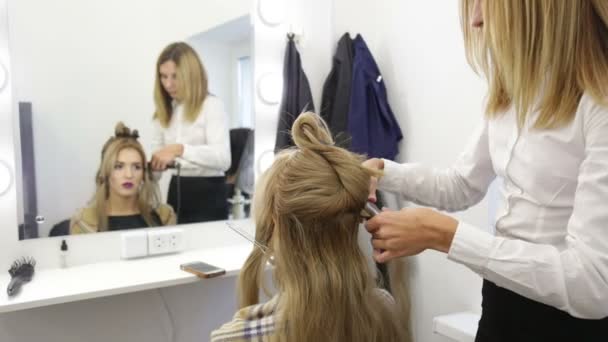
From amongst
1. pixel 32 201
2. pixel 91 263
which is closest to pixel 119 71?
pixel 32 201

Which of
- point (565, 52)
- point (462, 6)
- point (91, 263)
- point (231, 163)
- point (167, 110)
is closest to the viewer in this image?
point (565, 52)

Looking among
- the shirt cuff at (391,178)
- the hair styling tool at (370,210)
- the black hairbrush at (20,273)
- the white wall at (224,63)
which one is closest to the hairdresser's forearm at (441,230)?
the hair styling tool at (370,210)

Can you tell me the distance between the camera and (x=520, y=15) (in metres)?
0.75

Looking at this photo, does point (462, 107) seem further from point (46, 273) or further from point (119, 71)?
point (46, 273)

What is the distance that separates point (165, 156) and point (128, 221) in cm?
27

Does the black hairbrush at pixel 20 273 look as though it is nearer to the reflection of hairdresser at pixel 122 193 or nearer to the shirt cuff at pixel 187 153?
the reflection of hairdresser at pixel 122 193

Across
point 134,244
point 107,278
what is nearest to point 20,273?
point 107,278

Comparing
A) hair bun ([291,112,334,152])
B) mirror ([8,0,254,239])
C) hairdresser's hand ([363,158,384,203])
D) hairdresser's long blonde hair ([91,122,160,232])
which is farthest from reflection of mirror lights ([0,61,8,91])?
hairdresser's hand ([363,158,384,203])

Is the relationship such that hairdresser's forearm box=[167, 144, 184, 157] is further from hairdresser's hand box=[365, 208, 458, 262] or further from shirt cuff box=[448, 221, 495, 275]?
shirt cuff box=[448, 221, 495, 275]

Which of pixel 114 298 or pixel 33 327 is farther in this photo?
pixel 114 298

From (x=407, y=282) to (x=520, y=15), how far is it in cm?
143

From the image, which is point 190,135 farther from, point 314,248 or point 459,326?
point 459,326

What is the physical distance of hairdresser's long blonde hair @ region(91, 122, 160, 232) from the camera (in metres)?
1.60

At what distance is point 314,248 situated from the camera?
90cm
